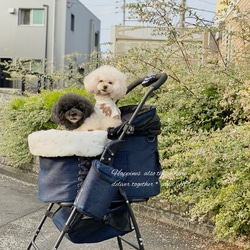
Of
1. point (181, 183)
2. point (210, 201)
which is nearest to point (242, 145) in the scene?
point (210, 201)

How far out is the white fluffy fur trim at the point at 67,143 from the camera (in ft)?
6.90

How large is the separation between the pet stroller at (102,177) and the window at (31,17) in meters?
19.0

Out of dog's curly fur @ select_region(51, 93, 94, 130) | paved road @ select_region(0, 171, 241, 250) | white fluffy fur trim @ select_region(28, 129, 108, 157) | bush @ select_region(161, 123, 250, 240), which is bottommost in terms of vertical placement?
Answer: paved road @ select_region(0, 171, 241, 250)

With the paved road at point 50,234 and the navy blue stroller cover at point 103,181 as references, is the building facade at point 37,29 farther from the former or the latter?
the navy blue stroller cover at point 103,181

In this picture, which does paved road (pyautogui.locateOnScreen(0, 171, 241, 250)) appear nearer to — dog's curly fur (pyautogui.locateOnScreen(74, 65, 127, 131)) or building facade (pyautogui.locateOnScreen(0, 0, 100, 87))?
dog's curly fur (pyautogui.locateOnScreen(74, 65, 127, 131))

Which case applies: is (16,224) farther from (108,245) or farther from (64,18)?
(64,18)

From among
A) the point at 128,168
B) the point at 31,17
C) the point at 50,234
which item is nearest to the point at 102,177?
the point at 128,168

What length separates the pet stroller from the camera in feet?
6.93

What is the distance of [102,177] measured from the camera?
2.11m

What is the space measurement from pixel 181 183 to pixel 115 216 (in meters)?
1.35

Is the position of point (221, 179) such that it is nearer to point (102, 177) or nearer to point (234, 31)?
point (102, 177)

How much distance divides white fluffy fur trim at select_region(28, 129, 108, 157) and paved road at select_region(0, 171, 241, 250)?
1424mm

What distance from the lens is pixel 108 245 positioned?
3.28 meters

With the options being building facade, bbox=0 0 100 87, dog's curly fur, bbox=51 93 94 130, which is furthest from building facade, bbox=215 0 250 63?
building facade, bbox=0 0 100 87
